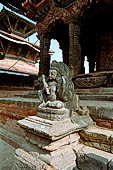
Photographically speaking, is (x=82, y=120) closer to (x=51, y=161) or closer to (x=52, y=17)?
(x=51, y=161)

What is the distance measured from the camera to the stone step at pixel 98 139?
1.64 m

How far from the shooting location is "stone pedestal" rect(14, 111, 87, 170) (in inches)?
63.4

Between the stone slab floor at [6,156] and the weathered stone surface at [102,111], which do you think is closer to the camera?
the weathered stone surface at [102,111]

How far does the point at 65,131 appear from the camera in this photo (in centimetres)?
168

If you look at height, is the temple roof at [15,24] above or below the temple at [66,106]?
above

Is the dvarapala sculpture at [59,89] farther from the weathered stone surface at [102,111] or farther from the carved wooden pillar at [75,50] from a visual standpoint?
the carved wooden pillar at [75,50]

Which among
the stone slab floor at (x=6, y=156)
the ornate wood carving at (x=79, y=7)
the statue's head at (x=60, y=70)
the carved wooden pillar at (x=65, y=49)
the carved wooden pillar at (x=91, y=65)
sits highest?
the ornate wood carving at (x=79, y=7)

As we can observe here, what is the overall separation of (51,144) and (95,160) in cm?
58

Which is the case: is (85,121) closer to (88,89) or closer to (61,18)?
(88,89)

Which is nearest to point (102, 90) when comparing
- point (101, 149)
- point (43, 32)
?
point (101, 149)

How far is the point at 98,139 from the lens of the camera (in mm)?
1745

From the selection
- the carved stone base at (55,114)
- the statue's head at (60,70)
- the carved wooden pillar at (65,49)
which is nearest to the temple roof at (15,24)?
the carved wooden pillar at (65,49)

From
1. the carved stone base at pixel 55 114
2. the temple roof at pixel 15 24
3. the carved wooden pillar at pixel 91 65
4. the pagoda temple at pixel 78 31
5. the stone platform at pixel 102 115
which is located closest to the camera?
the carved stone base at pixel 55 114

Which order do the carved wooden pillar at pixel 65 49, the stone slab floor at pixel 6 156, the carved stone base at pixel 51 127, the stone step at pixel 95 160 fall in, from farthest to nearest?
the carved wooden pillar at pixel 65 49, the stone slab floor at pixel 6 156, the carved stone base at pixel 51 127, the stone step at pixel 95 160
